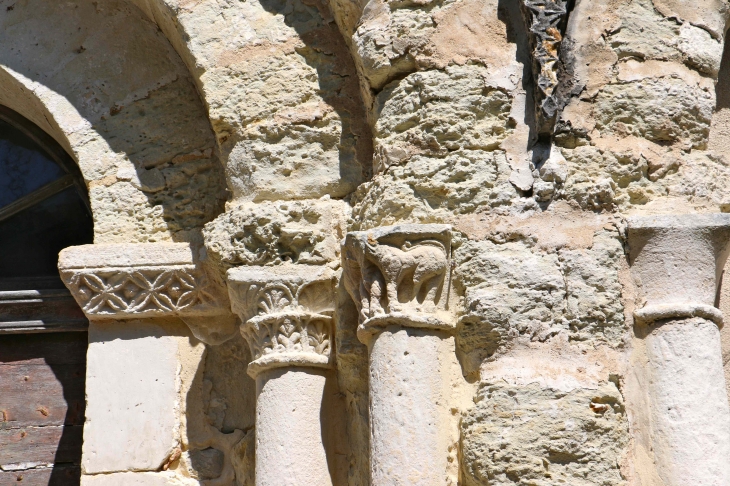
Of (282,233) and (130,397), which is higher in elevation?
(282,233)

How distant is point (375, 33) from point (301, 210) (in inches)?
23.3

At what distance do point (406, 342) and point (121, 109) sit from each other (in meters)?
1.60

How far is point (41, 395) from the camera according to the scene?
3758mm

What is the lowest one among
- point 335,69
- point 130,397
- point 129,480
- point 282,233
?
point 129,480

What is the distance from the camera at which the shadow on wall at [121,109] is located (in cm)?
361

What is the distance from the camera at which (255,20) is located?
341 cm

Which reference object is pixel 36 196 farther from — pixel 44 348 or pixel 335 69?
pixel 335 69

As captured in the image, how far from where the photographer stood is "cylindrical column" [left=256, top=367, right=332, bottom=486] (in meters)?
2.96

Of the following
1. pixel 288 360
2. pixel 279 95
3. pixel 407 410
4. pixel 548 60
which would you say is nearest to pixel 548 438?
pixel 407 410

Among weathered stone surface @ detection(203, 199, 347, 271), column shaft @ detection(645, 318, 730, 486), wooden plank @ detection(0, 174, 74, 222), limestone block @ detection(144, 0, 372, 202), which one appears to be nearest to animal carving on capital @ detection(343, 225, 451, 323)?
weathered stone surface @ detection(203, 199, 347, 271)

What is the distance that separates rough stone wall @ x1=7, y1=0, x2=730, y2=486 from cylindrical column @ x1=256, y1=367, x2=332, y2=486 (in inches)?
3.9

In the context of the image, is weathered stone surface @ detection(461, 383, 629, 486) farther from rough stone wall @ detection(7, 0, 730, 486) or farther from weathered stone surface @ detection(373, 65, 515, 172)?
weathered stone surface @ detection(373, 65, 515, 172)

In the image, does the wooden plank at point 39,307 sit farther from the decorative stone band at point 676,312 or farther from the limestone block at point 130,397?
the decorative stone band at point 676,312

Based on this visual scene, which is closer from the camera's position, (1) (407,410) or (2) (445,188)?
(1) (407,410)
